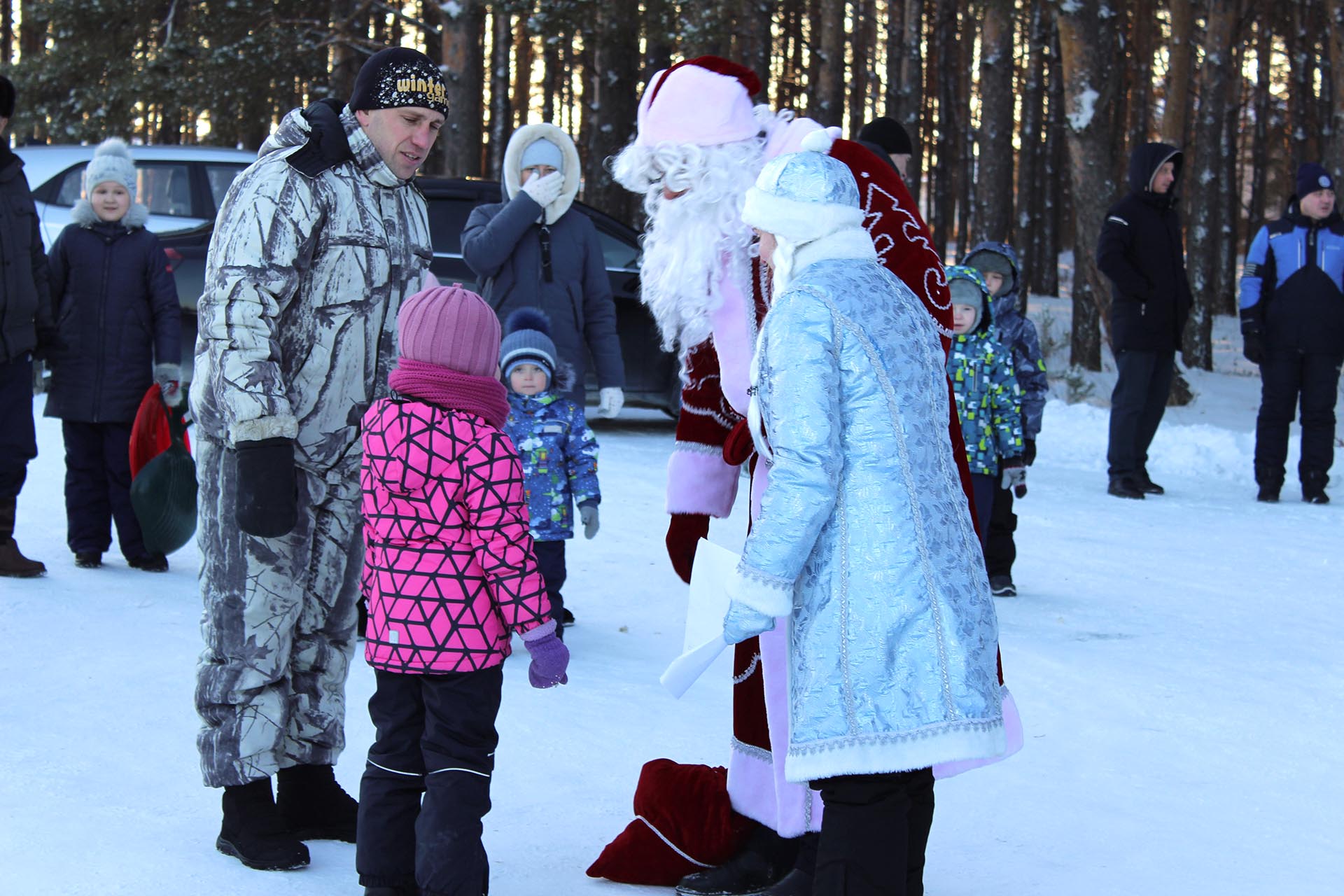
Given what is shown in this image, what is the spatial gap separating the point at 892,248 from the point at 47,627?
12.5 ft

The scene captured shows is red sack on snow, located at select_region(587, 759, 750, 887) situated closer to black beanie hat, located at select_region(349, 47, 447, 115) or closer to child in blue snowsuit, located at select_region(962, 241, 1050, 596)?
black beanie hat, located at select_region(349, 47, 447, 115)

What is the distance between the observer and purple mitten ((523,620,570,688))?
2947mm

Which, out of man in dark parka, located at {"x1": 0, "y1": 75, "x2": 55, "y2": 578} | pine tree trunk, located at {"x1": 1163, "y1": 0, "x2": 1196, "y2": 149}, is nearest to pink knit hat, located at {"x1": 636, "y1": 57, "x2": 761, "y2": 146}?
man in dark parka, located at {"x1": 0, "y1": 75, "x2": 55, "y2": 578}

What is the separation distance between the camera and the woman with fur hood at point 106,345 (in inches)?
251

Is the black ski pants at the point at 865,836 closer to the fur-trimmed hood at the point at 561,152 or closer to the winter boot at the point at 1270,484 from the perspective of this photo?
the fur-trimmed hood at the point at 561,152

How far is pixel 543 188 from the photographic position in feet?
21.0

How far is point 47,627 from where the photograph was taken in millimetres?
5461

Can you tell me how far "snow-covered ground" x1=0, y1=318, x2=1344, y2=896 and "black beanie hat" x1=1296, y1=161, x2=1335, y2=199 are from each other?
2.91 meters

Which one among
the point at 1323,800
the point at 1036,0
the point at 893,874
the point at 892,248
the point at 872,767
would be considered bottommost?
the point at 1323,800

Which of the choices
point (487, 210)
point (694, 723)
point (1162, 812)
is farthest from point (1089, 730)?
point (487, 210)

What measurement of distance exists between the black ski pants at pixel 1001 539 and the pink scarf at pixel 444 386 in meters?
4.15

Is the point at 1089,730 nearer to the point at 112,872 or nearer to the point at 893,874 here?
the point at 893,874

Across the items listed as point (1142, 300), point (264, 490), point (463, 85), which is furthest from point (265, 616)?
point (463, 85)

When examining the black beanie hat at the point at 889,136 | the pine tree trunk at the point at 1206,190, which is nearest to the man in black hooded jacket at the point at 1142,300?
the black beanie hat at the point at 889,136
